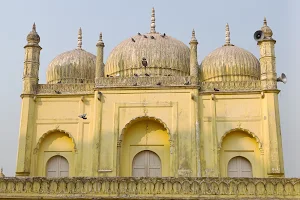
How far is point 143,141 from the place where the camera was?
1711cm

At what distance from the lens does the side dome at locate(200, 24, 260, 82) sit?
1881 cm

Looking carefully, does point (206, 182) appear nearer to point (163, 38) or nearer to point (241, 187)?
point (241, 187)

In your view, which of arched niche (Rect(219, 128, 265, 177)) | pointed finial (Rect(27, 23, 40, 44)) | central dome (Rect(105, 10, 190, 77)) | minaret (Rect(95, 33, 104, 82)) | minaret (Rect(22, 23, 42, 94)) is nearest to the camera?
arched niche (Rect(219, 128, 265, 177))

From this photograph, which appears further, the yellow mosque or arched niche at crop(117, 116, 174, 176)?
arched niche at crop(117, 116, 174, 176)

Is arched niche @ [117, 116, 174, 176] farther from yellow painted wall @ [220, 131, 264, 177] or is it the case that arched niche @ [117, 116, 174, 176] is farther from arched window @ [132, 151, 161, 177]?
yellow painted wall @ [220, 131, 264, 177]

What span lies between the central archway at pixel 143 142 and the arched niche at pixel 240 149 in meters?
2.06

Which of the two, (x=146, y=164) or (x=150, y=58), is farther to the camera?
(x=150, y=58)

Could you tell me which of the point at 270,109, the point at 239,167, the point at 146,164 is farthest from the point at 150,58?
the point at 239,167

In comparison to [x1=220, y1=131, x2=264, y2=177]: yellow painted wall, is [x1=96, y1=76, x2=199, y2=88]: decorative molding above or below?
Answer: above

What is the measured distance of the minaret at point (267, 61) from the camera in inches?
666

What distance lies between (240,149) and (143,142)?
3.65 m

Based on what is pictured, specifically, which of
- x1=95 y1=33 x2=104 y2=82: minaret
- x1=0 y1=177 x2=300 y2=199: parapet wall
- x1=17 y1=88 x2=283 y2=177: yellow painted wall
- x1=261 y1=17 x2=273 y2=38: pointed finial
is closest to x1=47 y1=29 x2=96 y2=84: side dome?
x1=95 y1=33 x2=104 y2=82: minaret

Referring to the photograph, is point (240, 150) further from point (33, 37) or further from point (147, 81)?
point (33, 37)

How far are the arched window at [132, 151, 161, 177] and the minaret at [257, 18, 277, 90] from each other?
4.87 m
